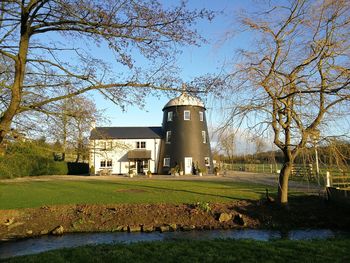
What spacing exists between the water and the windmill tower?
27965 millimetres

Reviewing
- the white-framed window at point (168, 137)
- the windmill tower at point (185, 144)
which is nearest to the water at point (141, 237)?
the windmill tower at point (185, 144)

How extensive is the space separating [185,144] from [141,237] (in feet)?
97.0

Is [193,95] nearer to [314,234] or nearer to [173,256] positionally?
[173,256]

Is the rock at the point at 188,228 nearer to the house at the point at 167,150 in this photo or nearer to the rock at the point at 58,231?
the rock at the point at 58,231

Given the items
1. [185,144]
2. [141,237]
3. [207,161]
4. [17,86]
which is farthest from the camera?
[207,161]

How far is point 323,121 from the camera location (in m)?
11.9

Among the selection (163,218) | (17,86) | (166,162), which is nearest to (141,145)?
(166,162)

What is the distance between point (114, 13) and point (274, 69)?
27.8ft

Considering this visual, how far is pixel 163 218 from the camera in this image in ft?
49.1

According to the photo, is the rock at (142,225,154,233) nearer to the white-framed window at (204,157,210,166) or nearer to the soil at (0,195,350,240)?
the soil at (0,195,350,240)

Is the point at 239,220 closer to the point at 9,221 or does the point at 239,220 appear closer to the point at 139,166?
the point at 9,221

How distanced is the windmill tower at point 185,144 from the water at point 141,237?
27965 millimetres

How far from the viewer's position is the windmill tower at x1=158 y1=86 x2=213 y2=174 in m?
41.8

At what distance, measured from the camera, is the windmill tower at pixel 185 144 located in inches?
1646
